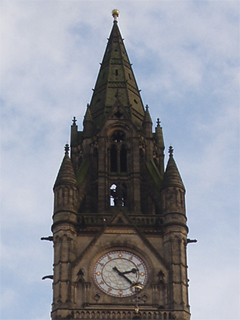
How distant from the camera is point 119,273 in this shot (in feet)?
175

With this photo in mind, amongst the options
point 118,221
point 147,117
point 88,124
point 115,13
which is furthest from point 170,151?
point 115,13

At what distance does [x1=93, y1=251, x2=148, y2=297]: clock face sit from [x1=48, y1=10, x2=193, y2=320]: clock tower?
5cm

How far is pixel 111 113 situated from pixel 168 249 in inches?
402

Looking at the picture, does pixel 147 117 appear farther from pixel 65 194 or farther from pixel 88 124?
pixel 65 194

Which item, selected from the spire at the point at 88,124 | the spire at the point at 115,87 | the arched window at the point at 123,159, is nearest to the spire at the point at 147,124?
the spire at the point at 115,87

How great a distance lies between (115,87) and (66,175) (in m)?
8.75

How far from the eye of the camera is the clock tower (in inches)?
2061

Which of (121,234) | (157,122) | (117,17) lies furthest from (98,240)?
(117,17)

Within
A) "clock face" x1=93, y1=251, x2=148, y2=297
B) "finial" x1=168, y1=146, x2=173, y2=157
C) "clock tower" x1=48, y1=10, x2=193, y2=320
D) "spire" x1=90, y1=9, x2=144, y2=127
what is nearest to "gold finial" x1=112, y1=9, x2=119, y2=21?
"spire" x1=90, y1=9, x2=144, y2=127

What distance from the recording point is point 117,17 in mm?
69750

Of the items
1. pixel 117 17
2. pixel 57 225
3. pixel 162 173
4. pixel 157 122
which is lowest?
pixel 57 225

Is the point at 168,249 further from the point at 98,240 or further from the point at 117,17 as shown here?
the point at 117,17

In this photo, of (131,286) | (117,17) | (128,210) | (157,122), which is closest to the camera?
(131,286)

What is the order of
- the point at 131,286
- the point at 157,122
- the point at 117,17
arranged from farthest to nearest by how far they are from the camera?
the point at 117,17
the point at 157,122
the point at 131,286
